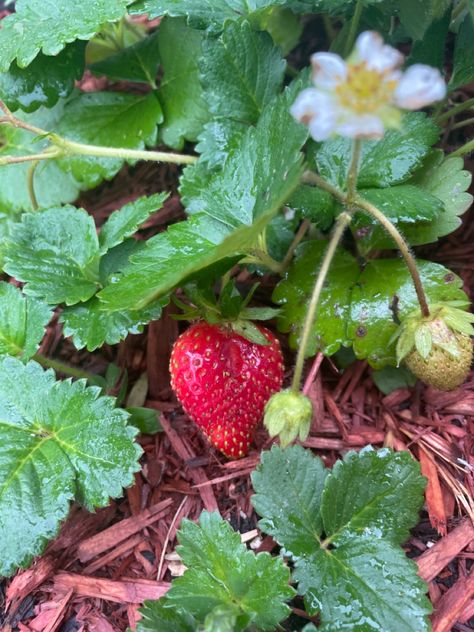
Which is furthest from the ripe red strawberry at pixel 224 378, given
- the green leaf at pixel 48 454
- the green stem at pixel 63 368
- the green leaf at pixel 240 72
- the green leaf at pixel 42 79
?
the green leaf at pixel 42 79

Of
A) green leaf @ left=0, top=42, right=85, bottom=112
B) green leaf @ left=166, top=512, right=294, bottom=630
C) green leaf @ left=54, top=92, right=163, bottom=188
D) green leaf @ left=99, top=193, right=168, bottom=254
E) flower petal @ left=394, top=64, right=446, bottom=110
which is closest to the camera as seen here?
flower petal @ left=394, top=64, right=446, bottom=110

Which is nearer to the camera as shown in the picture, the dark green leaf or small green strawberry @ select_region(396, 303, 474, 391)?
the dark green leaf

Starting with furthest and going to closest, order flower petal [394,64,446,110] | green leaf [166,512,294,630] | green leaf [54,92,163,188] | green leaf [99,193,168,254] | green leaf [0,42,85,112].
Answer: green leaf [54,92,163,188] < green leaf [0,42,85,112] < green leaf [99,193,168,254] < green leaf [166,512,294,630] < flower petal [394,64,446,110]

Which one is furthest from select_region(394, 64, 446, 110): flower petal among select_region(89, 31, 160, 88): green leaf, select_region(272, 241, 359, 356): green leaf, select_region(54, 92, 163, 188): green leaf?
select_region(89, 31, 160, 88): green leaf

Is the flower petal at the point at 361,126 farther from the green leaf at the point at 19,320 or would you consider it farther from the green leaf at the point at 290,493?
the green leaf at the point at 19,320

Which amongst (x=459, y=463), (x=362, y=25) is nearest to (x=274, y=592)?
(x=459, y=463)

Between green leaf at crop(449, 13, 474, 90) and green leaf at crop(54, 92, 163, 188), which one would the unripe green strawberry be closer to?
green leaf at crop(449, 13, 474, 90)

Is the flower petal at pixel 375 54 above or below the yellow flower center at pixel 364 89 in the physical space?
above
